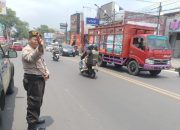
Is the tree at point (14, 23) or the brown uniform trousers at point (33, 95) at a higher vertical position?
the tree at point (14, 23)

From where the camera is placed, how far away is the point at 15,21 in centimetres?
10556

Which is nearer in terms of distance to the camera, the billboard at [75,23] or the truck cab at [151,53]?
the truck cab at [151,53]

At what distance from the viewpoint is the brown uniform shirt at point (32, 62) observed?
4.72m

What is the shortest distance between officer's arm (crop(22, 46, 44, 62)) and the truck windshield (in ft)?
34.1

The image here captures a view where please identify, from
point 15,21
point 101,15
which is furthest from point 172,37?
point 15,21

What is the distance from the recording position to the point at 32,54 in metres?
4.68

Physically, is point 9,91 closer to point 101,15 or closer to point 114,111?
point 114,111

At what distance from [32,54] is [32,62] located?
23 cm

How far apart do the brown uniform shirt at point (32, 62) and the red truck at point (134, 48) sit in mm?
10031

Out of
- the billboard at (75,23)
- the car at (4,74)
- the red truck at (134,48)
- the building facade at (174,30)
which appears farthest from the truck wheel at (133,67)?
the billboard at (75,23)

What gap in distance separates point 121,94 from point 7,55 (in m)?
3.88

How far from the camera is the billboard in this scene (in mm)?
65062

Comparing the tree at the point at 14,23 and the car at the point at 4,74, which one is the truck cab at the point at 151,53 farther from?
the tree at the point at 14,23

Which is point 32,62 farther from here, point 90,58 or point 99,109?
point 90,58
